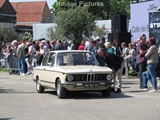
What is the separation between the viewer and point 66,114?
36.6 feet

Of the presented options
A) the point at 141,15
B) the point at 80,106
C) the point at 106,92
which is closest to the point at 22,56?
the point at 141,15

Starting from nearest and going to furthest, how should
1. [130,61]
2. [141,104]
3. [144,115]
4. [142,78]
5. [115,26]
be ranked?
[144,115], [141,104], [142,78], [130,61], [115,26]

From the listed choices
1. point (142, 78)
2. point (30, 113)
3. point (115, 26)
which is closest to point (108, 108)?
point (30, 113)

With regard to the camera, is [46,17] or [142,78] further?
[46,17]

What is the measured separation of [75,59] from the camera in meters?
15.1

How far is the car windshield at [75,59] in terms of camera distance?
15.0 meters

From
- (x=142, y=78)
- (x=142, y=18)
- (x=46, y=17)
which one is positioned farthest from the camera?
(x=46, y=17)

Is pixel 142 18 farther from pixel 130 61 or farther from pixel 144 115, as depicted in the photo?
pixel 144 115

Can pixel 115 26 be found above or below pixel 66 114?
above

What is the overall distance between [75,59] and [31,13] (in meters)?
110

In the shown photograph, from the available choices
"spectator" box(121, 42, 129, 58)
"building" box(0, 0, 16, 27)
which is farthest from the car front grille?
"building" box(0, 0, 16, 27)

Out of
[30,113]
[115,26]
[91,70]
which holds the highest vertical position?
[115,26]

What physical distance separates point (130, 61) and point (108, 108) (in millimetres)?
10783

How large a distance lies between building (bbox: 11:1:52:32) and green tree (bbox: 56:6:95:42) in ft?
220
